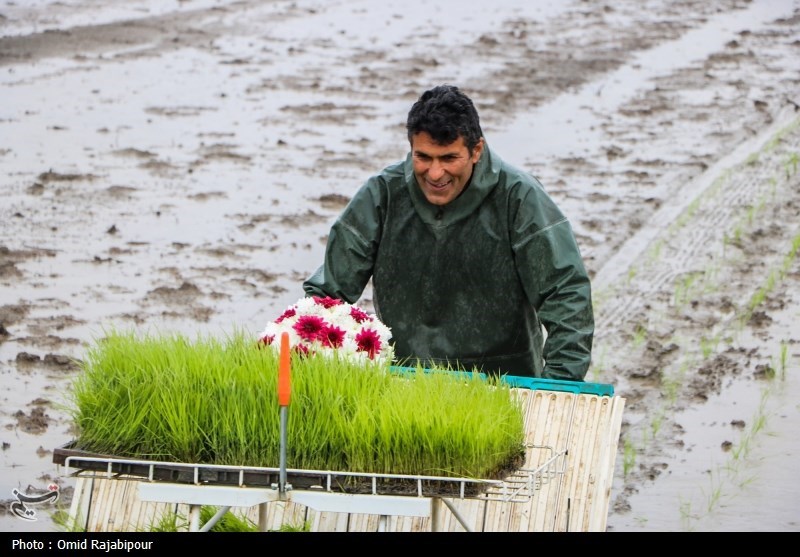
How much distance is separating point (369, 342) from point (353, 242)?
108cm

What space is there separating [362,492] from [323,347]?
0.69 meters

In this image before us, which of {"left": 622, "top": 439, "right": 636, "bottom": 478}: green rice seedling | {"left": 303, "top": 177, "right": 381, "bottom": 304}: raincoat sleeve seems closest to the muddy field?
{"left": 622, "top": 439, "right": 636, "bottom": 478}: green rice seedling

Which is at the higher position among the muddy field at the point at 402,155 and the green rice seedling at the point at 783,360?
the muddy field at the point at 402,155

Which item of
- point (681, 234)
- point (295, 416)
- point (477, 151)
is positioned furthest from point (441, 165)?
point (681, 234)

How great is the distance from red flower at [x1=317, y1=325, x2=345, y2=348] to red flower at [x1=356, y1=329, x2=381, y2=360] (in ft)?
0.20

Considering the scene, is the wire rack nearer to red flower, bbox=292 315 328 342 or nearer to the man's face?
red flower, bbox=292 315 328 342

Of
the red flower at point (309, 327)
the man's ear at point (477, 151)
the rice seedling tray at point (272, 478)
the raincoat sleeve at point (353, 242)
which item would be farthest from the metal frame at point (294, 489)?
the raincoat sleeve at point (353, 242)

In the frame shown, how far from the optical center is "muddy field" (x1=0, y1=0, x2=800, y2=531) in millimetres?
7930

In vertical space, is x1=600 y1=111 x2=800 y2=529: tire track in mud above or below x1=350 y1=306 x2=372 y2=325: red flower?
below

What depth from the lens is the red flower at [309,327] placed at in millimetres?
4660

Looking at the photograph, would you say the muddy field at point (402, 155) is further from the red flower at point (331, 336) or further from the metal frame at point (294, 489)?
the metal frame at point (294, 489)

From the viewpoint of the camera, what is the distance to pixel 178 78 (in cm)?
1387

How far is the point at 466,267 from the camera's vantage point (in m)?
5.77

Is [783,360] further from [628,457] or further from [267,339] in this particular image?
[267,339]
